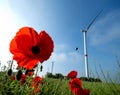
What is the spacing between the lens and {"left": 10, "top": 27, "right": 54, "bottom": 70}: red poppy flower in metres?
1.37

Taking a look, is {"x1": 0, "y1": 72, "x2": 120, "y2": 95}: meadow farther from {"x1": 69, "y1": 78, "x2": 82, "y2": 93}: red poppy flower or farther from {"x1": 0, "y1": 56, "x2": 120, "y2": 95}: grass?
{"x1": 69, "y1": 78, "x2": 82, "y2": 93}: red poppy flower

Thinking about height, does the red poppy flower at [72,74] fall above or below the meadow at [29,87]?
above

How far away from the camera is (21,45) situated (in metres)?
1.42

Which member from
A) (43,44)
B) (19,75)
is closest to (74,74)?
(19,75)

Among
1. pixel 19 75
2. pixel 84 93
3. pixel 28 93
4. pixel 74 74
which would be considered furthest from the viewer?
pixel 74 74

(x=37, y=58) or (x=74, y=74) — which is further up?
(x=74, y=74)

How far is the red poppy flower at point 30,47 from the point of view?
1.37 m

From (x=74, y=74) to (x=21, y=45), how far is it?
1752 millimetres

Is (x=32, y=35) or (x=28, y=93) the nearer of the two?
(x=32, y=35)

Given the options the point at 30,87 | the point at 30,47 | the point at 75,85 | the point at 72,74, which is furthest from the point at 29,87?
the point at 30,47

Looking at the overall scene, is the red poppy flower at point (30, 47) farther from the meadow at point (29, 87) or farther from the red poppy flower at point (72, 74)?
the red poppy flower at point (72, 74)

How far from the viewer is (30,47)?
57.2 inches

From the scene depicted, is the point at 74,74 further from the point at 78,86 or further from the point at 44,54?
the point at 44,54

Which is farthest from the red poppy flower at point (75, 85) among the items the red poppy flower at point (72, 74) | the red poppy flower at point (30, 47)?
the red poppy flower at point (30, 47)
